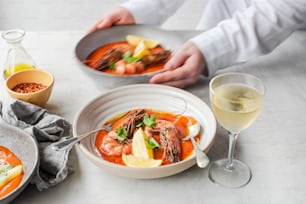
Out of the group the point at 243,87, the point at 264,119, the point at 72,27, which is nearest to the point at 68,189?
the point at 243,87

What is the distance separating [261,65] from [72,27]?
2155mm

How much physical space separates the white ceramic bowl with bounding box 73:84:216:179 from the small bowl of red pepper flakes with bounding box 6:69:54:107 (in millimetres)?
140

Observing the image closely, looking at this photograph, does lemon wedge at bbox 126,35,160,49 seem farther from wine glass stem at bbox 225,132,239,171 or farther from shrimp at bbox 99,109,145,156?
wine glass stem at bbox 225,132,239,171

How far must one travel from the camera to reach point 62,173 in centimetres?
99

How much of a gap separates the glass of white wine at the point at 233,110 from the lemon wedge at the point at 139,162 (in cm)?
13

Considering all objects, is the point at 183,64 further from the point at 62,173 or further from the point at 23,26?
the point at 23,26

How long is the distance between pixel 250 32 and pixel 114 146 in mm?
619

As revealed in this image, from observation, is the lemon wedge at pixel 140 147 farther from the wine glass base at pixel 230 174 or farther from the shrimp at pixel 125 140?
the wine glass base at pixel 230 174

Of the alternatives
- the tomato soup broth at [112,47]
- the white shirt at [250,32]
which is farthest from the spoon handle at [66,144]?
the white shirt at [250,32]

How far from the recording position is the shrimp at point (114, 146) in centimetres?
104

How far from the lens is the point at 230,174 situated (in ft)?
3.39

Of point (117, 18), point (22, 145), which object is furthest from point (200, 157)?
point (117, 18)

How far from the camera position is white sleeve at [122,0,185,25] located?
1644mm

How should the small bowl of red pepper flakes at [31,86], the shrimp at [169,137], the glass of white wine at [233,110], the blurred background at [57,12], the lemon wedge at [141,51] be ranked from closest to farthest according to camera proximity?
the glass of white wine at [233,110], the shrimp at [169,137], the small bowl of red pepper flakes at [31,86], the lemon wedge at [141,51], the blurred background at [57,12]
